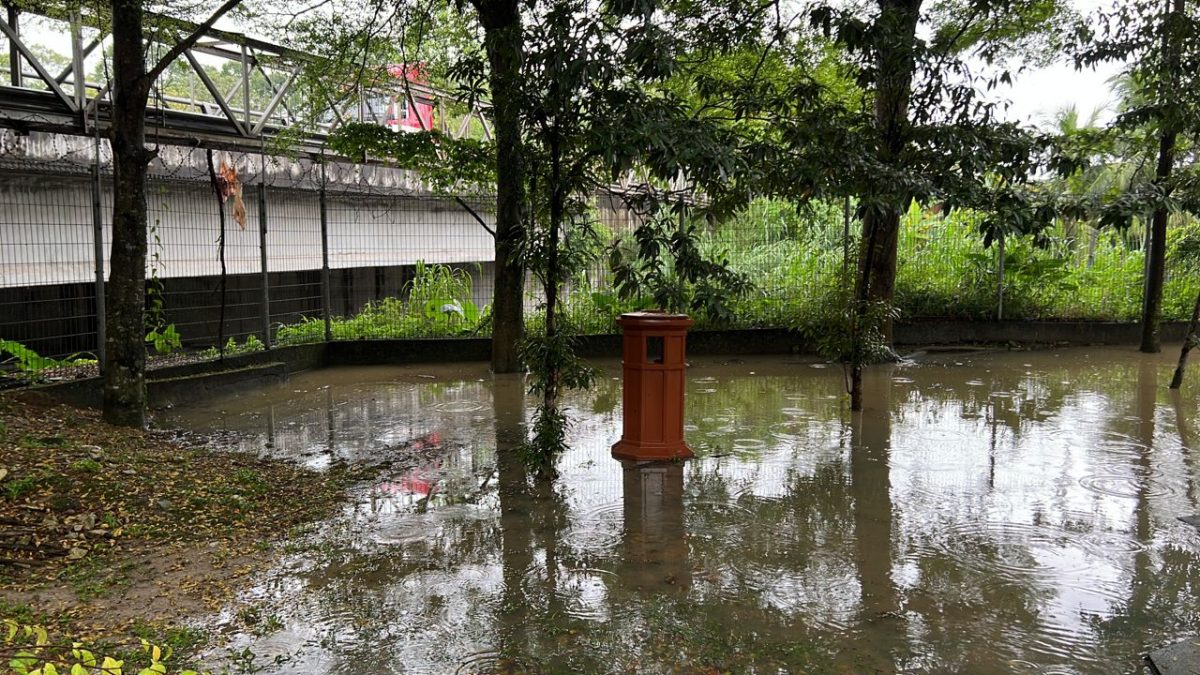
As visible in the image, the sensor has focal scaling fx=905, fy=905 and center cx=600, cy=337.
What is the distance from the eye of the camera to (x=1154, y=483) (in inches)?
271

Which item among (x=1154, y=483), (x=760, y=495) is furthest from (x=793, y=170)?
(x=1154, y=483)

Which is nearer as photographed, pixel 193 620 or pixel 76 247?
pixel 193 620

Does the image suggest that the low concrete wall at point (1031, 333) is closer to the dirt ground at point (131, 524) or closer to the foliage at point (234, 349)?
the foliage at point (234, 349)

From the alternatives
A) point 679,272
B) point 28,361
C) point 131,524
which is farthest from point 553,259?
point 28,361

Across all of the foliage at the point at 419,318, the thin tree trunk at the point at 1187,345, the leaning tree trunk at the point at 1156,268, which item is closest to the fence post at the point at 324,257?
the foliage at the point at 419,318

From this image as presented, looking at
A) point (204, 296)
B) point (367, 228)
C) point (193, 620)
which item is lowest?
point (193, 620)

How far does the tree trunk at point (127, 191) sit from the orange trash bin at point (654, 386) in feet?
14.6

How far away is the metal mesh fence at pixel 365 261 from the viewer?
10.6 metres

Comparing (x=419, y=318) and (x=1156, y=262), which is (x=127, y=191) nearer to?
(x=419, y=318)

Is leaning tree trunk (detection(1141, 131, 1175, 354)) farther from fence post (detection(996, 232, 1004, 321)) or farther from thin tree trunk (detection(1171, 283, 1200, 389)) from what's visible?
thin tree trunk (detection(1171, 283, 1200, 389))

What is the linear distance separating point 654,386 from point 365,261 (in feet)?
28.7

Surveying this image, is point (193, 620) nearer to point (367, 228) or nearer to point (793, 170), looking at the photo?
point (793, 170)

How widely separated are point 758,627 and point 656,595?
24.2 inches

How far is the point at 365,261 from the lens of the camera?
15.1 metres
